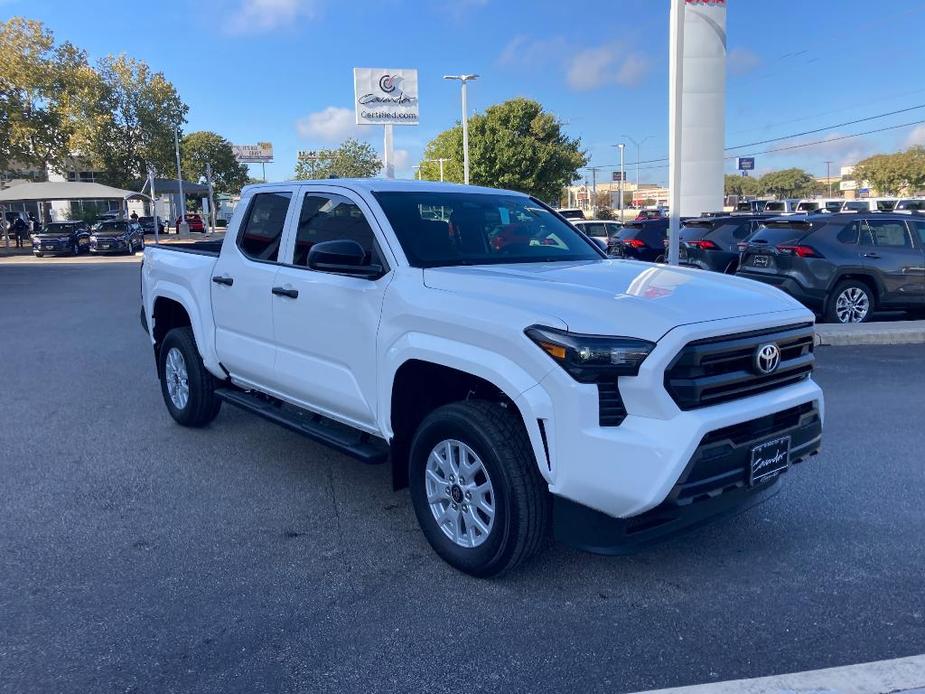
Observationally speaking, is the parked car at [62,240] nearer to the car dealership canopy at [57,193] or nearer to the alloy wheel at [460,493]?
the car dealership canopy at [57,193]

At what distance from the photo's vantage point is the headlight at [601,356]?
3.19 meters

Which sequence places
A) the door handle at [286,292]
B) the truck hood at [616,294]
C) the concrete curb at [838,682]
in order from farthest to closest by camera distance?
the door handle at [286,292] → the truck hood at [616,294] → the concrete curb at [838,682]

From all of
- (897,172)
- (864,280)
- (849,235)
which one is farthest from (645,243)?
(897,172)

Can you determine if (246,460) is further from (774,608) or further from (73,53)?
(73,53)

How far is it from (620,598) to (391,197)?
2596mm

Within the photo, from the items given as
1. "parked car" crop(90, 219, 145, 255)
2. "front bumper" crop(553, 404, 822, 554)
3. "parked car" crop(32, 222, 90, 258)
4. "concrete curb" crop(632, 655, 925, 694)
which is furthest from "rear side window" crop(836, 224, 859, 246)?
"parked car" crop(32, 222, 90, 258)

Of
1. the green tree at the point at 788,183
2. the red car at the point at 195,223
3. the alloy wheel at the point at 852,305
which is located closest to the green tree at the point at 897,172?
the green tree at the point at 788,183

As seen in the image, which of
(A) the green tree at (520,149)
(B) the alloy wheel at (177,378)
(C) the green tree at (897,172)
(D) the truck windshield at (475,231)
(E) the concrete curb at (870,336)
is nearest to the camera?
(D) the truck windshield at (475,231)

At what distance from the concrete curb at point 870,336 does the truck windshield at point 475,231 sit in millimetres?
6071

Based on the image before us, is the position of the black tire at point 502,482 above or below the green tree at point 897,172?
below

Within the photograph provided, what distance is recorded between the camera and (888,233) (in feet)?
36.9

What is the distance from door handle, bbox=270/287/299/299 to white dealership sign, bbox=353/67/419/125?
4444 cm

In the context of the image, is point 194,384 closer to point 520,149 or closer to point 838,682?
point 838,682

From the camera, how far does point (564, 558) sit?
404cm
